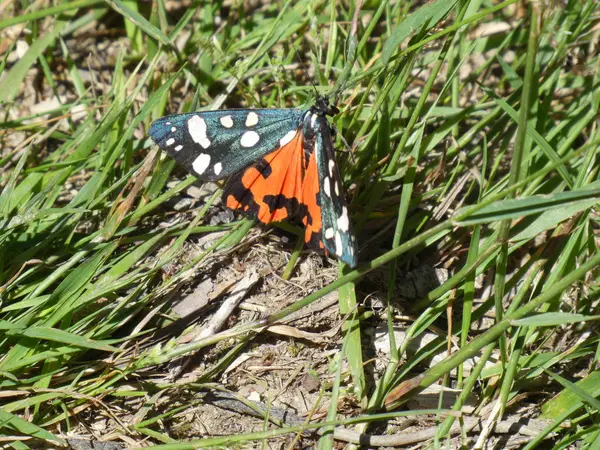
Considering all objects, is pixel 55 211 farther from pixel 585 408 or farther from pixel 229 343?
pixel 585 408

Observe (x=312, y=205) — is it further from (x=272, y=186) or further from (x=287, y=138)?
(x=287, y=138)

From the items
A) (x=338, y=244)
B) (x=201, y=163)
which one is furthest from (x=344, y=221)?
(x=201, y=163)

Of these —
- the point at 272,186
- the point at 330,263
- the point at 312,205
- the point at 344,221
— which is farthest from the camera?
the point at 330,263

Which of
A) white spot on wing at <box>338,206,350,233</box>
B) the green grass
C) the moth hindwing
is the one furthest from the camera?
the moth hindwing

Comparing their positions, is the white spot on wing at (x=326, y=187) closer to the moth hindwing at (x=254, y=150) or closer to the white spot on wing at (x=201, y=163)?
the moth hindwing at (x=254, y=150)

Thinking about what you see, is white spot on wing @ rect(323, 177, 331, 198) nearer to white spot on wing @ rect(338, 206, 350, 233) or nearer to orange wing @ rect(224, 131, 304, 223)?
white spot on wing @ rect(338, 206, 350, 233)

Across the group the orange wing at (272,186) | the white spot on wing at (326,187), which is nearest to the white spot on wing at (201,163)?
the orange wing at (272,186)

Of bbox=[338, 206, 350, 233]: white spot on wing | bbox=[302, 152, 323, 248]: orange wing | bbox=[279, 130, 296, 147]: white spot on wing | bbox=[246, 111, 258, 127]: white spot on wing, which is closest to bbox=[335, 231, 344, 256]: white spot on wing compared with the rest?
bbox=[338, 206, 350, 233]: white spot on wing
